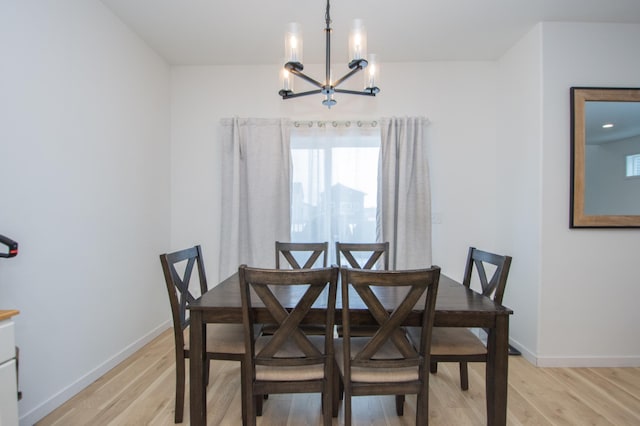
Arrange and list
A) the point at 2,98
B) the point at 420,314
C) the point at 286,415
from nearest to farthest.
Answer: the point at 420,314 → the point at 2,98 → the point at 286,415

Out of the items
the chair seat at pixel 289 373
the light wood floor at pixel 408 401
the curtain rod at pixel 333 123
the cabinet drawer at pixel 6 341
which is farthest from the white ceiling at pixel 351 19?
the light wood floor at pixel 408 401

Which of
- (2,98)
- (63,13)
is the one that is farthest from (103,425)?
(63,13)

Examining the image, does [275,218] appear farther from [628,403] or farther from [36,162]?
[628,403]

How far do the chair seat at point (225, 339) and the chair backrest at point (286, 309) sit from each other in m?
0.30

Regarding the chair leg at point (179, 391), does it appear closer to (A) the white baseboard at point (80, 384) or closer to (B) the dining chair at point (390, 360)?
(A) the white baseboard at point (80, 384)

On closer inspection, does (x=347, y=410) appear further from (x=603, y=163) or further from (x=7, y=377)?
(x=603, y=163)

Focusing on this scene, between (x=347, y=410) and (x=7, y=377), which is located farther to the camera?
(x=347, y=410)

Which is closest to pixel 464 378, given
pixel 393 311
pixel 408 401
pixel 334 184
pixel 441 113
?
pixel 408 401

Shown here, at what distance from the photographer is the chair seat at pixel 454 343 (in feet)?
5.42

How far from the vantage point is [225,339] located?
1756 mm

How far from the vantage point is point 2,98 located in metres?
1.60

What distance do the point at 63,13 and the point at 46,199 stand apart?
4.03 ft

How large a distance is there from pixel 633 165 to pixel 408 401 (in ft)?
8.52

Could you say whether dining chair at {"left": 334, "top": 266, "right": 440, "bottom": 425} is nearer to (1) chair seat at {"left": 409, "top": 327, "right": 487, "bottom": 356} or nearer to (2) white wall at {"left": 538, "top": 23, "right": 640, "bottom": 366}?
(1) chair seat at {"left": 409, "top": 327, "right": 487, "bottom": 356}
